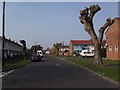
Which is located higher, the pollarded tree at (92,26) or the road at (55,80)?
the pollarded tree at (92,26)

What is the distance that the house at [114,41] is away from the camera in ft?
184

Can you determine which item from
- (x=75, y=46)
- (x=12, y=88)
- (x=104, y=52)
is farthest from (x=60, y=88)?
(x=75, y=46)

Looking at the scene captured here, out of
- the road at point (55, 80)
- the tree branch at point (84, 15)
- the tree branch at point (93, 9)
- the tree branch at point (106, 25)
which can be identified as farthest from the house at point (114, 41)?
the road at point (55, 80)

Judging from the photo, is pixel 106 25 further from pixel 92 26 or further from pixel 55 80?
pixel 55 80

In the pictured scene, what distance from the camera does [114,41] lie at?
5838cm

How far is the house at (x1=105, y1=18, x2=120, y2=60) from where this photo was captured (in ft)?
184

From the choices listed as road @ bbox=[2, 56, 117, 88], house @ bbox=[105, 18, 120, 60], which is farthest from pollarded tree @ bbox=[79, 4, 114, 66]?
house @ bbox=[105, 18, 120, 60]

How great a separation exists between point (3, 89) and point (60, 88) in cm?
242

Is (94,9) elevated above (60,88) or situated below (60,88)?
above

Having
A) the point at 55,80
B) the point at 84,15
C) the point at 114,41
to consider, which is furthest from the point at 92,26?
the point at 114,41

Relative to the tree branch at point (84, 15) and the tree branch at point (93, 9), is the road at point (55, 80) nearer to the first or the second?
the tree branch at point (84, 15)

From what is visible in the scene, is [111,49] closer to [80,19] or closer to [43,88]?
[80,19]

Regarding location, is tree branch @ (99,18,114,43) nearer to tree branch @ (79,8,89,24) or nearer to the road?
tree branch @ (79,8,89,24)

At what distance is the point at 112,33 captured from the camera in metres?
60.6
